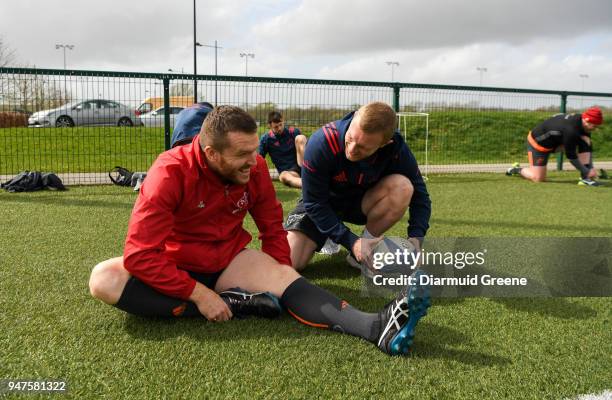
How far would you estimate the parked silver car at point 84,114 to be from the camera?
836 centimetres

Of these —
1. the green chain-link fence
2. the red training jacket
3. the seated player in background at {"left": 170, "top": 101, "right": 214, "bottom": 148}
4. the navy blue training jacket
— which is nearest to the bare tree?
the green chain-link fence

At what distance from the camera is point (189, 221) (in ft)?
8.80

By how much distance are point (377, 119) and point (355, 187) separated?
2.86 feet

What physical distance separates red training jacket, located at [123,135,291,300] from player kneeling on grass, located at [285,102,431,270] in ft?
1.29

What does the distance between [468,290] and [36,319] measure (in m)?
2.44

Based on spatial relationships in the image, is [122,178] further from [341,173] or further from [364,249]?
[364,249]

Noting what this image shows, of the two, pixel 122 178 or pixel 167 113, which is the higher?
pixel 167 113

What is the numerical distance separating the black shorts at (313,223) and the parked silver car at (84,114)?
572cm

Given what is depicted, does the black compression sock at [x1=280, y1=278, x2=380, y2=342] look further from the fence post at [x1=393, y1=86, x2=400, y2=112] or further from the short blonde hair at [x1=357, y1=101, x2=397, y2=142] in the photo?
the fence post at [x1=393, y1=86, x2=400, y2=112]

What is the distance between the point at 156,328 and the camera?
254 cm

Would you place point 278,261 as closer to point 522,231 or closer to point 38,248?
point 38,248

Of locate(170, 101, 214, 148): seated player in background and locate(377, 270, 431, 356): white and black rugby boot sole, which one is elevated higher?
locate(170, 101, 214, 148): seated player in background

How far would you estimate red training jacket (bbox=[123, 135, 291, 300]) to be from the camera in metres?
2.40

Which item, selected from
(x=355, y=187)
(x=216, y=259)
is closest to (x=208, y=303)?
(x=216, y=259)
